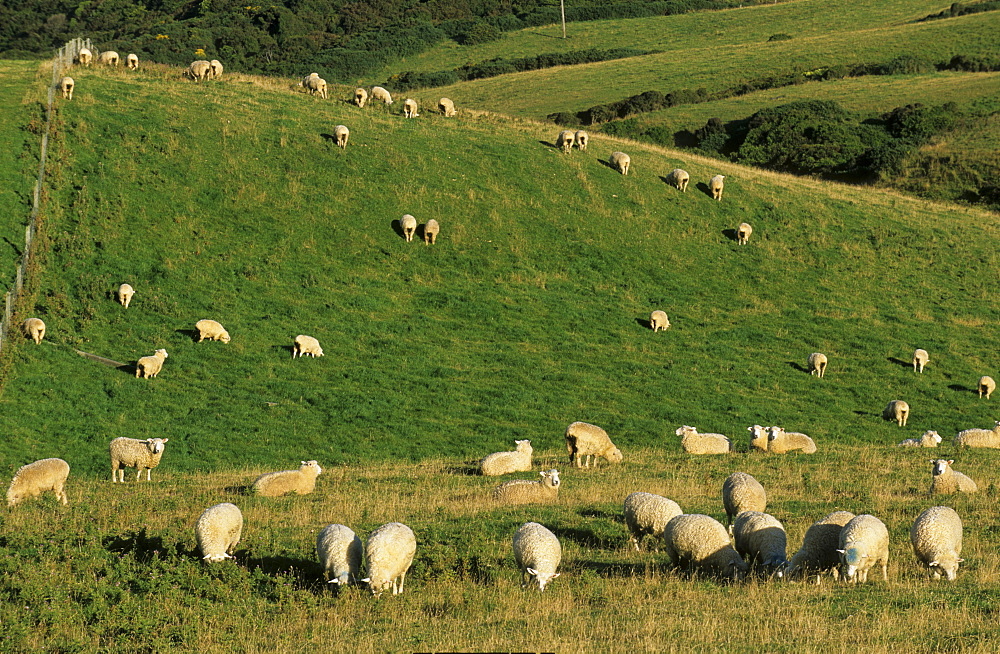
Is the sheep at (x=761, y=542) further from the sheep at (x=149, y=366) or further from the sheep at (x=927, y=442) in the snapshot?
the sheep at (x=149, y=366)

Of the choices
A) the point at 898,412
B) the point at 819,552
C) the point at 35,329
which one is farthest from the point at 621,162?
the point at 819,552

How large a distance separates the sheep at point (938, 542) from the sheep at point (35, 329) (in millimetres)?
27034

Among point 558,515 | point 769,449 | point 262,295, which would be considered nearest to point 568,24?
point 262,295

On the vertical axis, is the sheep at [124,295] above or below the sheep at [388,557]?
above

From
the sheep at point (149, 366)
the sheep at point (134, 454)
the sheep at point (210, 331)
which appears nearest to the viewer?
the sheep at point (134, 454)

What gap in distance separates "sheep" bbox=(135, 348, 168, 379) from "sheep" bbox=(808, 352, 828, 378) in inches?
935

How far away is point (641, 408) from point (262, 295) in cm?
1499

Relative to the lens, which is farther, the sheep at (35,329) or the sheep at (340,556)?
the sheep at (35,329)

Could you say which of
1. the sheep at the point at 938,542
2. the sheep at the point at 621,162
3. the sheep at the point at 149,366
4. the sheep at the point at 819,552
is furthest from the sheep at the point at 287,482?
the sheep at the point at 621,162

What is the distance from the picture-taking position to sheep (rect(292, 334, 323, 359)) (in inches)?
1362

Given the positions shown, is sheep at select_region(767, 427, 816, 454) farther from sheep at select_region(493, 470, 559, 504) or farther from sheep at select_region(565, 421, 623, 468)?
sheep at select_region(493, 470, 559, 504)

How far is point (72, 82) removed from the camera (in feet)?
153

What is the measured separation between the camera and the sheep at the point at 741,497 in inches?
725

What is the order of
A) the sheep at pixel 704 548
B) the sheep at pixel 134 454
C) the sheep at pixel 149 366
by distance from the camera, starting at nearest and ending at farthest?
1. the sheep at pixel 704 548
2. the sheep at pixel 134 454
3. the sheep at pixel 149 366
